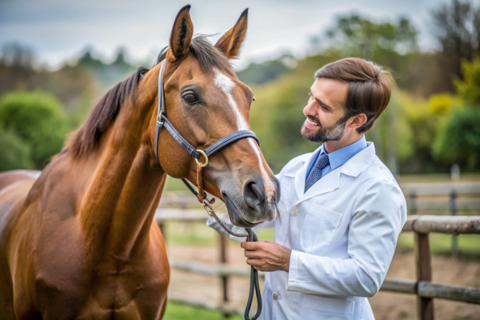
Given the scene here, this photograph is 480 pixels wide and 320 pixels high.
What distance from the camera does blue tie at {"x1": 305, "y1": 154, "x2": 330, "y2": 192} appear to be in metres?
1.87

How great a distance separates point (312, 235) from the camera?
1.69 meters

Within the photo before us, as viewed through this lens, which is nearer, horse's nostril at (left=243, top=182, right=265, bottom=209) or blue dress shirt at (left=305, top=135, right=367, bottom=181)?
horse's nostril at (left=243, top=182, right=265, bottom=209)

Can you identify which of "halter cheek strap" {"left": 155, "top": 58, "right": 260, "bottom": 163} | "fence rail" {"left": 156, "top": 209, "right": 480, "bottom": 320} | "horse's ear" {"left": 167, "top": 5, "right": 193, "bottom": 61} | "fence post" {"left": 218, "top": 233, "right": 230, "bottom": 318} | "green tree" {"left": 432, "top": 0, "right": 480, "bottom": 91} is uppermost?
"green tree" {"left": 432, "top": 0, "right": 480, "bottom": 91}

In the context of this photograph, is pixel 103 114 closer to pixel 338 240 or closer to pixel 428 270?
pixel 338 240

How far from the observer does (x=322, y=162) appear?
6.18 ft

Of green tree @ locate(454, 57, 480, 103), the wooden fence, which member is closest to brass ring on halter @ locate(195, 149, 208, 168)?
the wooden fence

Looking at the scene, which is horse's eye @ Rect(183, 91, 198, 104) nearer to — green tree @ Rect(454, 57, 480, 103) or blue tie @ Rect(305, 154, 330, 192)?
blue tie @ Rect(305, 154, 330, 192)

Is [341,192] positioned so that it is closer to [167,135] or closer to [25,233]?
[167,135]

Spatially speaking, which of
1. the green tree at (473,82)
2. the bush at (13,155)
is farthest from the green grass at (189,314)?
the green tree at (473,82)

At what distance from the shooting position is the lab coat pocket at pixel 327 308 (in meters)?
1.60

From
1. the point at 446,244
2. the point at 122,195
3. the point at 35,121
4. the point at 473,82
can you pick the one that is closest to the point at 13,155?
the point at 35,121

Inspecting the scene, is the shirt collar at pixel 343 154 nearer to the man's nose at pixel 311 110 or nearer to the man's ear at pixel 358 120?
the man's ear at pixel 358 120

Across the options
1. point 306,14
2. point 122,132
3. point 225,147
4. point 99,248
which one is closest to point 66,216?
point 99,248

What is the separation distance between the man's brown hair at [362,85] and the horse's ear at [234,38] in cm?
57
